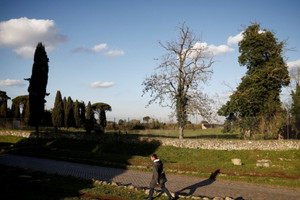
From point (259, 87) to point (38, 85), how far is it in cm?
2924

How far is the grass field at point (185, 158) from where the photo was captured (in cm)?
1730

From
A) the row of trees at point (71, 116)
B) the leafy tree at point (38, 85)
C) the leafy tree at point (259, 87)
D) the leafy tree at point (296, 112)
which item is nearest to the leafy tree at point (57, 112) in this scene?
the row of trees at point (71, 116)

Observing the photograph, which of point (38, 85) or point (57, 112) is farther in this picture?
point (57, 112)

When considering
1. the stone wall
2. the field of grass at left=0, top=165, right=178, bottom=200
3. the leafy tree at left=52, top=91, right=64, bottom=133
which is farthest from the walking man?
the leafy tree at left=52, top=91, right=64, bottom=133

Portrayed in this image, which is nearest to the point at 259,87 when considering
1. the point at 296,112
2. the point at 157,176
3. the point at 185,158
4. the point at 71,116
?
the point at 296,112

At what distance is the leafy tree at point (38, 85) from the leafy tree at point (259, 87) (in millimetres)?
24425

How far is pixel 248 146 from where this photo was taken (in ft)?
88.9

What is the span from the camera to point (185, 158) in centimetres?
2547

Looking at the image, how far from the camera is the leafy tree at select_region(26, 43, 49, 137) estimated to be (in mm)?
34594

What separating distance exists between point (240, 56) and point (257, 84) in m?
4.90

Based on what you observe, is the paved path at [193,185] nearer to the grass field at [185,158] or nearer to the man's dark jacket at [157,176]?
the grass field at [185,158]

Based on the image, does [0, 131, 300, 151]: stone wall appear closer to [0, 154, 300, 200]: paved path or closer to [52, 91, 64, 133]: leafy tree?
[0, 154, 300, 200]: paved path

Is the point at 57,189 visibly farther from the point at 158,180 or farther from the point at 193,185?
the point at 193,185

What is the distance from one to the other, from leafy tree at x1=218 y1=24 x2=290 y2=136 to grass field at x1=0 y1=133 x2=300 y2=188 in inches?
247
